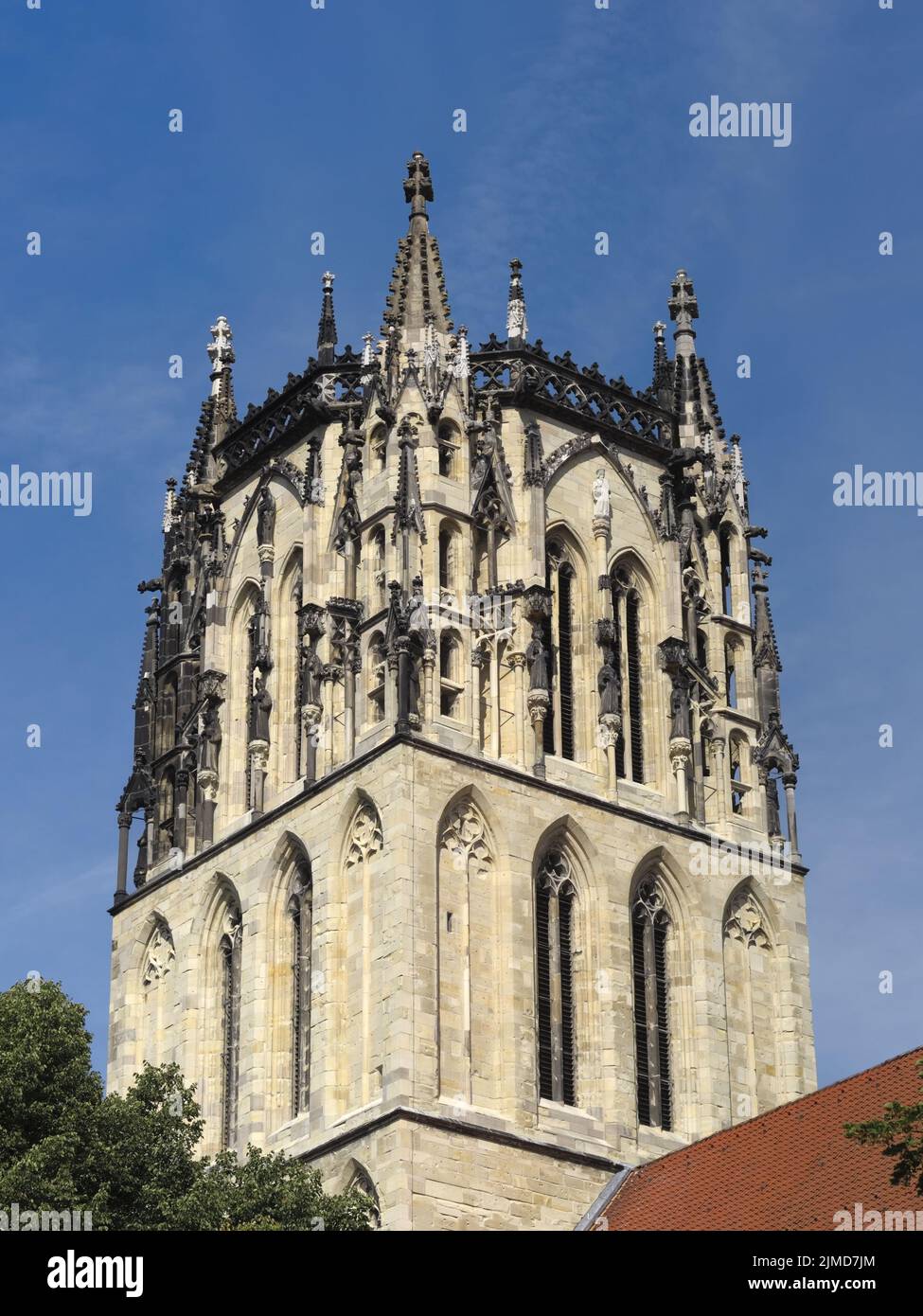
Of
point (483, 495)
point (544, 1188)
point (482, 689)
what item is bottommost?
point (544, 1188)

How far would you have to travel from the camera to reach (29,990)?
41.9 metres

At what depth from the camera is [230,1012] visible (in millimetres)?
50031

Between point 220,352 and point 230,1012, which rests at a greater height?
point 220,352

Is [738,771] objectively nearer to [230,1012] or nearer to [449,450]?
[449,450]

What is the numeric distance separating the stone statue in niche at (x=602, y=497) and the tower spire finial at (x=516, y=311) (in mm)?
2498

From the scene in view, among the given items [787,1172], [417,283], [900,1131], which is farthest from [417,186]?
[900,1131]

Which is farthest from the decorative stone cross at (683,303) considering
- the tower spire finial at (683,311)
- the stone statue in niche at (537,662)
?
the stone statue in niche at (537,662)

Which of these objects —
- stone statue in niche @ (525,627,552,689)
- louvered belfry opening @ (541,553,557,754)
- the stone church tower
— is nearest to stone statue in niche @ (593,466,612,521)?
the stone church tower

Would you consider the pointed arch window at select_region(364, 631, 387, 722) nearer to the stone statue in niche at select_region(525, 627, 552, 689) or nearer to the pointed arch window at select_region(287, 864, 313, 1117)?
the stone statue in niche at select_region(525, 627, 552, 689)

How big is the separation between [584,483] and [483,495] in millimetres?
2632

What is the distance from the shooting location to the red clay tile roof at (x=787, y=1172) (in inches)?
1578

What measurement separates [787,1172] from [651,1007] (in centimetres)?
733
